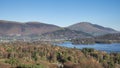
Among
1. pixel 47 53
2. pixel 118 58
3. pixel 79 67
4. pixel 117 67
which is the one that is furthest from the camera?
pixel 47 53

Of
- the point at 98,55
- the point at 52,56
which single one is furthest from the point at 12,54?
the point at 98,55

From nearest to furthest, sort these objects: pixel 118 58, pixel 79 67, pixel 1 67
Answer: pixel 79 67 → pixel 1 67 → pixel 118 58

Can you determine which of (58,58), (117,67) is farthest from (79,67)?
(58,58)

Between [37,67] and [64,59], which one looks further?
[64,59]

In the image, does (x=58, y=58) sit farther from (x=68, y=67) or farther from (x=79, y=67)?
(x=79, y=67)

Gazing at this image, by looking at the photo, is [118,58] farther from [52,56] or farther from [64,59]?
[52,56]

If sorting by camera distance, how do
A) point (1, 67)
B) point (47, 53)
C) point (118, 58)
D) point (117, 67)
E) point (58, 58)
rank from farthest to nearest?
point (47, 53) < point (58, 58) < point (118, 58) < point (117, 67) < point (1, 67)

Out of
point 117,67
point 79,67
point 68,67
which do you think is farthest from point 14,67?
point 117,67

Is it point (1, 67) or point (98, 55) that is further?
point (98, 55)

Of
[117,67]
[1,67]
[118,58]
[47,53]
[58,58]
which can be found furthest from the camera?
[47,53]
